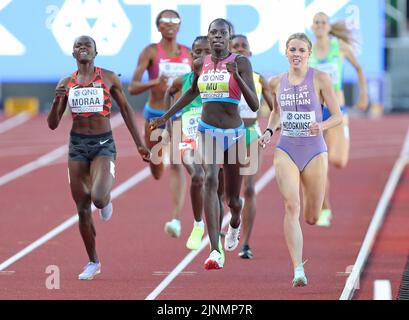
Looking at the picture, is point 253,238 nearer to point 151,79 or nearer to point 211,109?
point 151,79

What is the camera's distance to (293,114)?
41.0 feet

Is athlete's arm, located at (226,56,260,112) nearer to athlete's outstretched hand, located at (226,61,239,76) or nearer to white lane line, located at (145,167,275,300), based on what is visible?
athlete's outstretched hand, located at (226,61,239,76)

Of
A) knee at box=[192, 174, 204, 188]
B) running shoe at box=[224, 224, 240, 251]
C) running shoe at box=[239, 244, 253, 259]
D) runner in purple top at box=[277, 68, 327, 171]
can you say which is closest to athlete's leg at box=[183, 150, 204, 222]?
knee at box=[192, 174, 204, 188]

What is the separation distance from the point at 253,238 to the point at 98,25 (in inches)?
131

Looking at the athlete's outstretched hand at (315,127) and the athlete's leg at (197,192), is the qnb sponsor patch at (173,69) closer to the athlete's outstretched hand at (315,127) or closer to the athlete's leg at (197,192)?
the athlete's leg at (197,192)

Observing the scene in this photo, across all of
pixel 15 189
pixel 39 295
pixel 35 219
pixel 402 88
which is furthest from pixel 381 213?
pixel 402 88

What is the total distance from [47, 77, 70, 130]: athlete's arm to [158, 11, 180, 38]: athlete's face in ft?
9.84

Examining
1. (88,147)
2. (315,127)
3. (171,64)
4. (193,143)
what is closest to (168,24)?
(171,64)

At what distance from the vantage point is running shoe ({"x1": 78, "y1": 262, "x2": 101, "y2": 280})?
13.1 meters

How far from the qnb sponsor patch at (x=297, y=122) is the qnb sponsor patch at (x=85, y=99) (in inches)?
63.8

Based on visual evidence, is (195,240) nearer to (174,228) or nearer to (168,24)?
(174,228)

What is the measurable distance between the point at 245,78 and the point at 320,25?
4492mm

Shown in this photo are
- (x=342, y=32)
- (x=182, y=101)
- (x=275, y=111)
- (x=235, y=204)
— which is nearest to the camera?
(x=275, y=111)

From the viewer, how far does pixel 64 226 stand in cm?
1770
